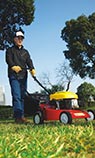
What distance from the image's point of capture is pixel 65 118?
9.40 meters

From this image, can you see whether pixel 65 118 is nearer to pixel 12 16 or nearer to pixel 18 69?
pixel 18 69

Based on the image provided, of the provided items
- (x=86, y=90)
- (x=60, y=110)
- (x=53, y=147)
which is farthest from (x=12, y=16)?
(x=53, y=147)

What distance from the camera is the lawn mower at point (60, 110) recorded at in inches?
379

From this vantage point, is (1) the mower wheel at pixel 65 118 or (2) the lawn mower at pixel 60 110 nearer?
(1) the mower wheel at pixel 65 118

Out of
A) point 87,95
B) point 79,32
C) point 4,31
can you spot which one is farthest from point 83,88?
point 4,31

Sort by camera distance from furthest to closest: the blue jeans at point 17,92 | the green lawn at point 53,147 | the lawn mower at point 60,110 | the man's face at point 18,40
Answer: the lawn mower at point 60,110, the blue jeans at point 17,92, the man's face at point 18,40, the green lawn at point 53,147

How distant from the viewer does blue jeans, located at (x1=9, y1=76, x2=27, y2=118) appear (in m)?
8.59

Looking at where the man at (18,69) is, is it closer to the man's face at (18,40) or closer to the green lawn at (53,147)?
the man's face at (18,40)

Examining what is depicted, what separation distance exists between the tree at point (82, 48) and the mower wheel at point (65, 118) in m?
39.0

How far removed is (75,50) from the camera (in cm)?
4900

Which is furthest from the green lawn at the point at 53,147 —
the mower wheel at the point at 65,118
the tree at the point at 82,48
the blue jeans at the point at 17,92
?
the tree at the point at 82,48

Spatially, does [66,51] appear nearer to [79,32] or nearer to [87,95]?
[79,32]

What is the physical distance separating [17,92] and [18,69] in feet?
1.55

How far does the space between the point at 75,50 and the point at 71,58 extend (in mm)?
1300
